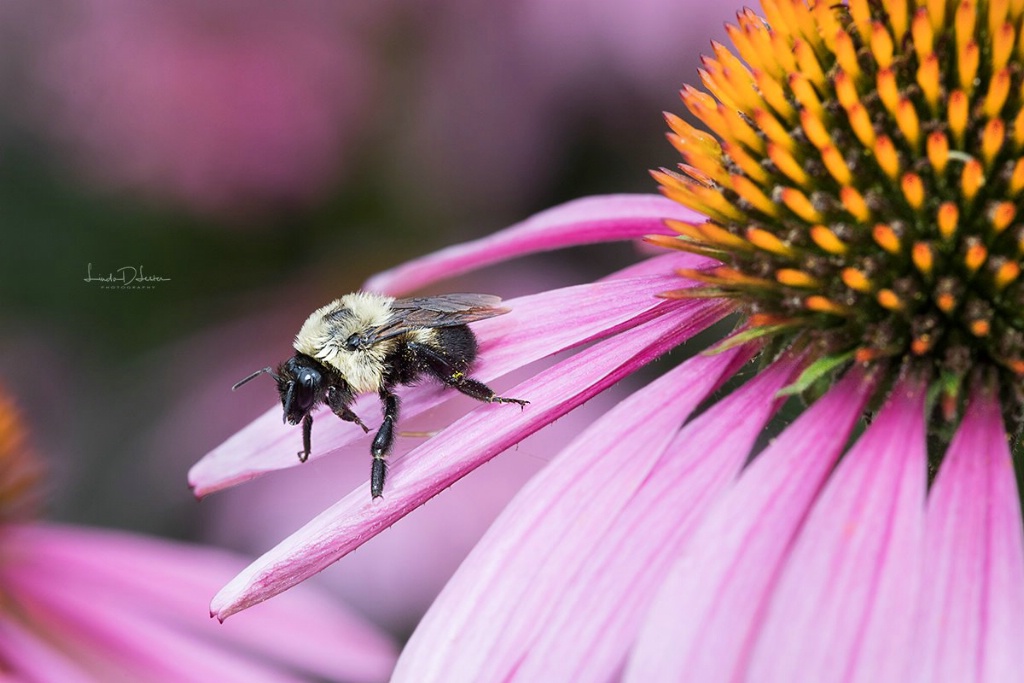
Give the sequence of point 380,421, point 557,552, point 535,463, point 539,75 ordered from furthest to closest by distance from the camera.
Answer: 1. point 539,75
2. point 535,463
3. point 380,421
4. point 557,552

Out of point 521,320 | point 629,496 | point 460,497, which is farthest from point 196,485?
point 460,497

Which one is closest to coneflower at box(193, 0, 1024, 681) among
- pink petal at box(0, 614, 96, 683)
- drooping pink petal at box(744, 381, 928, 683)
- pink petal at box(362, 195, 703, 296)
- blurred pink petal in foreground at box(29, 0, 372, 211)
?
drooping pink petal at box(744, 381, 928, 683)

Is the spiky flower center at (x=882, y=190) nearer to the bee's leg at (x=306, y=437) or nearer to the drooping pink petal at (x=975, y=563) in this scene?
the drooping pink petal at (x=975, y=563)

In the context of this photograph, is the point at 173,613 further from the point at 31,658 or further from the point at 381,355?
the point at 381,355

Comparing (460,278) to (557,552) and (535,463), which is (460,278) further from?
(557,552)

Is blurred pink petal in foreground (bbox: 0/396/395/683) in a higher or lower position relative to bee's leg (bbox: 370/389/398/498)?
lower

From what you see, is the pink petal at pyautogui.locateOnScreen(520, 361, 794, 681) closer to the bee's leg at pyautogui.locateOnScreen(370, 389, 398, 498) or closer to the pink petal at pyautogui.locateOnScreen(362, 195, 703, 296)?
the bee's leg at pyautogui.locateOnScreen(370, 389, 398, 498)

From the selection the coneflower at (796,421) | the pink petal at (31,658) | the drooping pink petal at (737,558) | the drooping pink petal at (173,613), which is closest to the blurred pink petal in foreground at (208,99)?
the drooping pink petal at (173,613)
